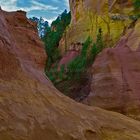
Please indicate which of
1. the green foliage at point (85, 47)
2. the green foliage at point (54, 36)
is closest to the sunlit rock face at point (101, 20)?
the green foliage at point (54, 36)

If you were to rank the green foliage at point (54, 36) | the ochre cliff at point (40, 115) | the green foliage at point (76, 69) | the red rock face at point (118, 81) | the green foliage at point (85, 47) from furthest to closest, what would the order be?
the green foliage at point (54, 36)
the green foliage at point (85, 47)
the green foliage at point (76, 69)
the red rock face at point (118, 81)
the ochre cliff at point (40, 115)

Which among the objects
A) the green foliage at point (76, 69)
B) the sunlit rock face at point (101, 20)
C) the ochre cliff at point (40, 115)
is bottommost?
the green foliage at point (76, 69)

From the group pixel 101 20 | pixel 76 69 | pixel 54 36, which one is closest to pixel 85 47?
pixel 76 69

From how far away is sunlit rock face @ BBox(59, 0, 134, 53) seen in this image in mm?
33875

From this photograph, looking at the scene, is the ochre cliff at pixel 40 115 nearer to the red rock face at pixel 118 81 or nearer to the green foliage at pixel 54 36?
the red rock face at pixel 118 81

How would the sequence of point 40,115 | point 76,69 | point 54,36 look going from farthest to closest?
point 54,36
point 76,69
point 40,115

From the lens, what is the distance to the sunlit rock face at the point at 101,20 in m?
33.9

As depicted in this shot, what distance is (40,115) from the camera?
469 centimetres

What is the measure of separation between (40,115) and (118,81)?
44.0 feet

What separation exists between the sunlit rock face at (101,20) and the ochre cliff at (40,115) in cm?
2624

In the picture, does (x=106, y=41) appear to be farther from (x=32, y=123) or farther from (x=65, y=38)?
(x=32, y=123)

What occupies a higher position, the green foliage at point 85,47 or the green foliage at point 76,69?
the green foliage at point 85,47

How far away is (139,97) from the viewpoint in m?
16.9

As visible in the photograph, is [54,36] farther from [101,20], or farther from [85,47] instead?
[85,47]
